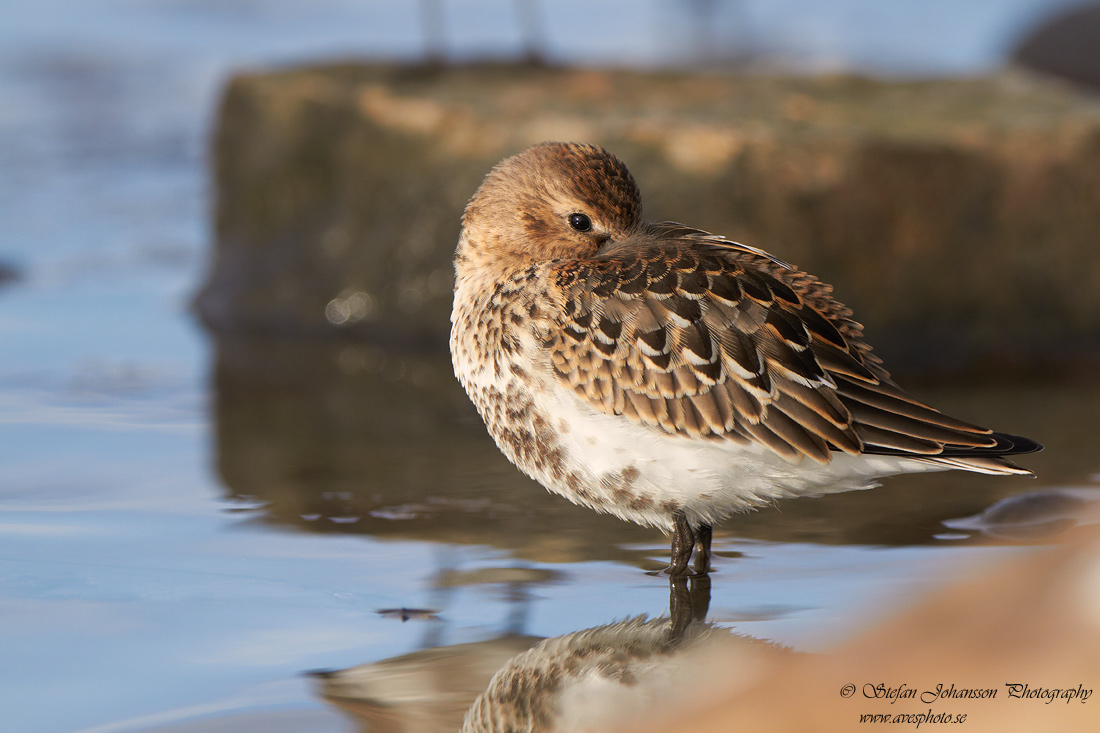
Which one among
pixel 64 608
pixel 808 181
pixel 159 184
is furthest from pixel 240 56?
pixel 64 608

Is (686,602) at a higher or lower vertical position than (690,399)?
lower

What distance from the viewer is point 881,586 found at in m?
4.68

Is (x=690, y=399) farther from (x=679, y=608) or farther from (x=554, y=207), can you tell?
(x=554, y=207)

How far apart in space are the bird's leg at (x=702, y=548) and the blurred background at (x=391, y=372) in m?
0.10

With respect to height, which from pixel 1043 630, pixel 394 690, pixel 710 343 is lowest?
pixel 394 690

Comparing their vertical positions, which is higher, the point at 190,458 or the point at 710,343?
the point at 710,343

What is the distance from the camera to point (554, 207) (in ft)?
16.9

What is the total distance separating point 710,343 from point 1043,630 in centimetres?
177

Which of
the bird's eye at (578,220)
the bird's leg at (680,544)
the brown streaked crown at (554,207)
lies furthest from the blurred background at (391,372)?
the bird's eye at (578,220)

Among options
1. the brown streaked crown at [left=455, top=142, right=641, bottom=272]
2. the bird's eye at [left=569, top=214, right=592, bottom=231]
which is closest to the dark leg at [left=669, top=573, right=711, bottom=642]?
the brown streaked crown at [left=455, top=142, right=641, bottom=272]

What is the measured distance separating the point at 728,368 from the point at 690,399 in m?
0.17

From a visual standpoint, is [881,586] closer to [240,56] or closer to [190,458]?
[190,458]

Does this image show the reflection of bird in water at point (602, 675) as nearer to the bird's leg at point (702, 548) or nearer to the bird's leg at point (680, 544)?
the bird's leg at point (680, 544)

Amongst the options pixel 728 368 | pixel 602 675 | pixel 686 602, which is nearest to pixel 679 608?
pixel 686 602
